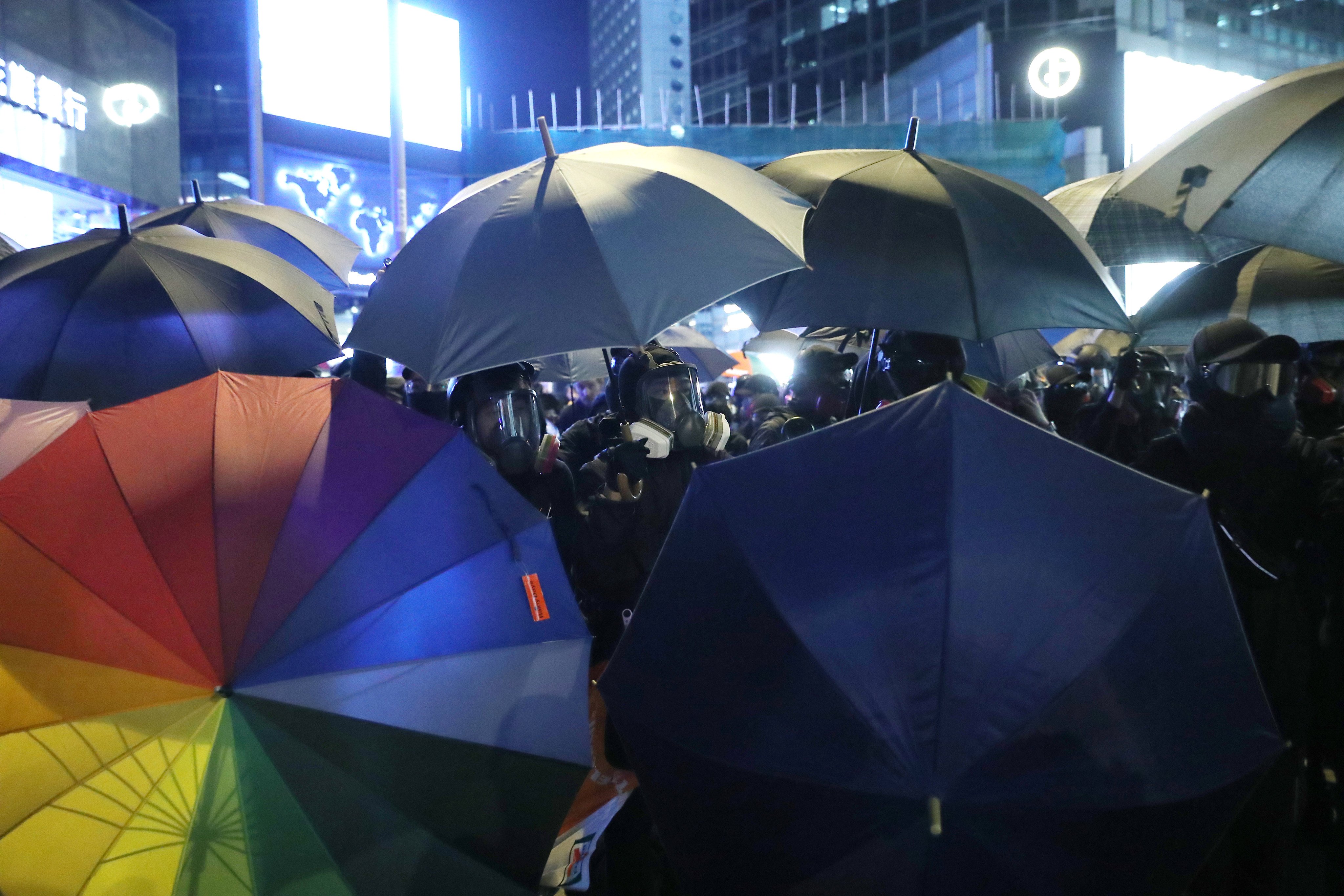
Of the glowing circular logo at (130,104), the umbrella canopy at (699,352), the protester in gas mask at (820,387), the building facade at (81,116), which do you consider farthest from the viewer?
the glowing circular logo at (130,104)

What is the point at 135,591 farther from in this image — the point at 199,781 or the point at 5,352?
the point at 5,352

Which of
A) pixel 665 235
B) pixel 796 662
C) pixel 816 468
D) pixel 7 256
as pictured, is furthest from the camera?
pixel 7 256

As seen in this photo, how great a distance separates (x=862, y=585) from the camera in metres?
2.07

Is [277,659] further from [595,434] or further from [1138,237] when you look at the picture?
[1138,237]

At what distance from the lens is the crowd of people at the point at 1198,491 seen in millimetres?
3932

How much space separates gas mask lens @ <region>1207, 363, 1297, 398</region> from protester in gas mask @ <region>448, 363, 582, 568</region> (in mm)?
2404

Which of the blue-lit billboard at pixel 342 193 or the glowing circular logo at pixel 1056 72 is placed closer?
the blue-lit billboard at pixel 342 193

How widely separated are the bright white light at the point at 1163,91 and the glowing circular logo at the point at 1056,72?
196 cm

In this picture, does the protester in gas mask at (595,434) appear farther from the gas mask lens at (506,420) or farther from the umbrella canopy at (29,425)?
the umbrella canopy at (29,425)

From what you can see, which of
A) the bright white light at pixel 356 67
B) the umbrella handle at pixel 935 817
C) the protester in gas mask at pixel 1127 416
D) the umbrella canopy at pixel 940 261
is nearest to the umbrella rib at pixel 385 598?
the umbrella handle at pixel 935 817

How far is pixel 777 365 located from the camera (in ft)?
54.8

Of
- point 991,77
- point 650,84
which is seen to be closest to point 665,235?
point 991,77

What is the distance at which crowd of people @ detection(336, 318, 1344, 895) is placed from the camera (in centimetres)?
393

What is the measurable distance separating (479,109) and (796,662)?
42.4 m
